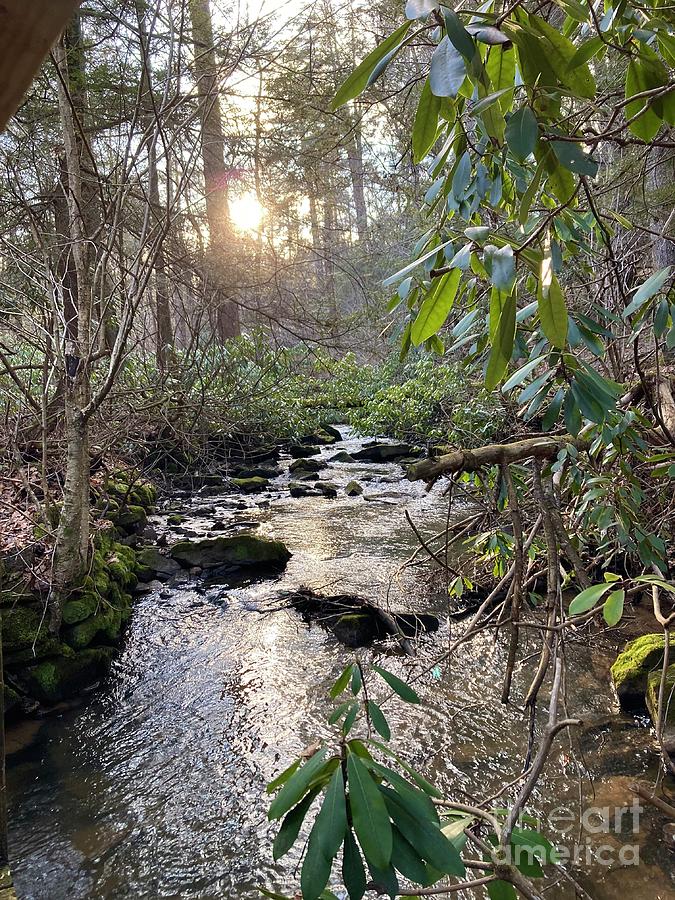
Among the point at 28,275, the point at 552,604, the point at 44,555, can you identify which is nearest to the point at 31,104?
the point at 28,275

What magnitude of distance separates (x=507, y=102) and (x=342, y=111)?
539cm

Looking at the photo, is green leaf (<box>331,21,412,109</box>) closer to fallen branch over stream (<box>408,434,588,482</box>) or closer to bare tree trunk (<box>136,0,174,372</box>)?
fallen branch over stream (<box>408,434,588,482</box>)

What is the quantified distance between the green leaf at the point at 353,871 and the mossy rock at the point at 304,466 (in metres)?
9.64

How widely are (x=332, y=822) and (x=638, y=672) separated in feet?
10.6

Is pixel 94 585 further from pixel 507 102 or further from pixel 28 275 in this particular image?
pixel 507 102

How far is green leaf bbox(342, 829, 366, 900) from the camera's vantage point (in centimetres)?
96

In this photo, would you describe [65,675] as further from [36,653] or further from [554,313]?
[554,313]

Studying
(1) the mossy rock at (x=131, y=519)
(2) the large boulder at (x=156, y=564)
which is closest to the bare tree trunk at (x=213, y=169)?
(1) the mossy rock at (x=131, y=519)

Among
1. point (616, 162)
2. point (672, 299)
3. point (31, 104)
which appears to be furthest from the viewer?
point (31, 104)

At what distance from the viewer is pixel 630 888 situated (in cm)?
230

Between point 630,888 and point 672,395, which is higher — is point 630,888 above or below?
below

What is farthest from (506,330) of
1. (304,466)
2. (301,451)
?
(301,451)

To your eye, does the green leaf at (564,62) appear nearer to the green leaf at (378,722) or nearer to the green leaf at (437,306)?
the green leaf at (437,306)

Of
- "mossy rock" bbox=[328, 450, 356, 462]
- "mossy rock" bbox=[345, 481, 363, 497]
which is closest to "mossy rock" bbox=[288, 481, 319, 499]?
"mossy rock" bbox=[345, 481, 363, 497]
